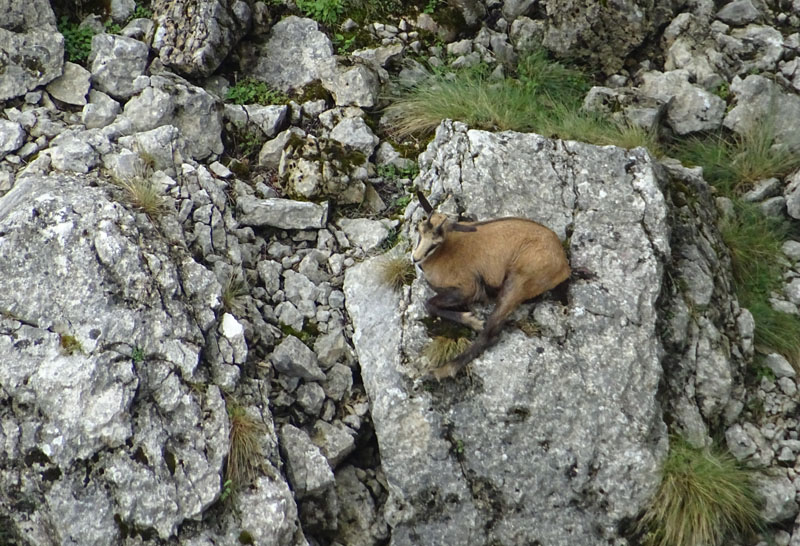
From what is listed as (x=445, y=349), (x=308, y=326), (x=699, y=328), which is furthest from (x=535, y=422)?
(x=308, y=326)

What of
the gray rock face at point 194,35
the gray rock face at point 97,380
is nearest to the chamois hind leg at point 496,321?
the gray rock face at point 97,380

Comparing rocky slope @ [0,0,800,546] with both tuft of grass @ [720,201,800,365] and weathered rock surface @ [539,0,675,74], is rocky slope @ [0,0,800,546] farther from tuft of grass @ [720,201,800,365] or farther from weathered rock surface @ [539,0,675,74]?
weathered rock surface @ [539,0,675,74]

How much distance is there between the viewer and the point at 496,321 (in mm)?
5887

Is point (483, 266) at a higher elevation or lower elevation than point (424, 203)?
lower

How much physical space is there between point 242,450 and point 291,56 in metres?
Answer: 4.76

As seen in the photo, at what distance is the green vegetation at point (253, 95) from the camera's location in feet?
26.6

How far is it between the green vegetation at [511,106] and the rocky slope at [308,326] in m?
0.36

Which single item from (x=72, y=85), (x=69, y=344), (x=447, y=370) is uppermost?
(x=72, y=85)

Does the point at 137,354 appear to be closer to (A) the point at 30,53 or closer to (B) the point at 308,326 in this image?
(B) the point at 308,326

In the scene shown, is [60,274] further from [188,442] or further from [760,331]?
[760,331]

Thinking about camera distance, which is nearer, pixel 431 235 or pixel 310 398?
pixel 431 235

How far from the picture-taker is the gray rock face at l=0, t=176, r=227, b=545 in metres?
5.17

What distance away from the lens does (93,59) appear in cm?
784

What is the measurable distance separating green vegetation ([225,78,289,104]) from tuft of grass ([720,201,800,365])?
194 inches
